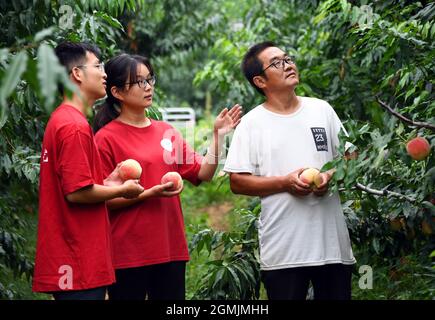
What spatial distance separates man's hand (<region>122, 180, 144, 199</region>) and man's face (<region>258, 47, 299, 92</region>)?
75cm

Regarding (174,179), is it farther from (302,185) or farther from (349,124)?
(349,124)

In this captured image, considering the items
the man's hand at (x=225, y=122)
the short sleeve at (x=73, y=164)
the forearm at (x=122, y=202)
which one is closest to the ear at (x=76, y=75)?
the short sleeve at (x=73, y=164)

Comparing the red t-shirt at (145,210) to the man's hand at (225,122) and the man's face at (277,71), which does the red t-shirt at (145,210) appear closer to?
the man's hand at (225,122)

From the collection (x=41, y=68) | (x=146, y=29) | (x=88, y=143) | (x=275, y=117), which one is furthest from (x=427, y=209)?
(x=146, y=29)

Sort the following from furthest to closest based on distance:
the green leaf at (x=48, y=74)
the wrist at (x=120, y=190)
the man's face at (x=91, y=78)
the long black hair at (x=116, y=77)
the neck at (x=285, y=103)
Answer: the long black hair at (x=116, y=77), the neck at (x=285, y=103), the man's face at (x=91, y=78), the wrist at (x=120, y=190), the green leaf at (x=48, y=74)

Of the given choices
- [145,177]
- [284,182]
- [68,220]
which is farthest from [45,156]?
[284,182]

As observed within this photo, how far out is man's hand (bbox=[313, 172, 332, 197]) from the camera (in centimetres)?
324

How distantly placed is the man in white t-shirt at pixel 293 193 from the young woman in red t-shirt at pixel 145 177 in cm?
21

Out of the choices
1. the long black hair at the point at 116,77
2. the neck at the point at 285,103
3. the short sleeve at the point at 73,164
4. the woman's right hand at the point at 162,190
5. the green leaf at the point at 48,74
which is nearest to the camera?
the green leaf at the point at 48,74

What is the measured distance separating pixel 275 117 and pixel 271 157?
0.17m

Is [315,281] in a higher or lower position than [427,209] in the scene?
lower

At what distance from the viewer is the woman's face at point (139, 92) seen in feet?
11.5
